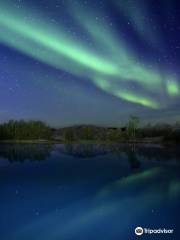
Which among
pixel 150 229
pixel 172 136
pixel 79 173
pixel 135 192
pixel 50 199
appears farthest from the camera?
pixel 172 136

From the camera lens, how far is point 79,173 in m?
15.6

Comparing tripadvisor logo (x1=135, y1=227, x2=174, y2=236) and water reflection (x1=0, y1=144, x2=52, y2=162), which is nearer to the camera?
tripadvisor logo (x1=135, y1=227, x2=174, y2=236)

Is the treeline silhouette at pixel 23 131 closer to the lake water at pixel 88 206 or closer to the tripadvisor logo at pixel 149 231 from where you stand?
the lake water at pixel 88 206

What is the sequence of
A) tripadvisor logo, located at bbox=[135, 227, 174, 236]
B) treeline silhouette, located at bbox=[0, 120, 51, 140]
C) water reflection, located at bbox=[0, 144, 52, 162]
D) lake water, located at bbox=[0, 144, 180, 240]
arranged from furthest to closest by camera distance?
treeline silhouette, located at bbox=[0, 120, 51, 140] < water reflection, located at bbox=[0, 144, 52, 162] < lake water, located at bbox=[0, 144, 180, 240] < tripadvisor logo, located at bbox=[135, 227, 174, 236]

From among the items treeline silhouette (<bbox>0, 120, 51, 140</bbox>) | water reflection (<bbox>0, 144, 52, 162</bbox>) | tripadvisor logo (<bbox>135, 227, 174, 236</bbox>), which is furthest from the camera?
treeline silhouette (<bbox>0, 120, 51, 140</bbox>)

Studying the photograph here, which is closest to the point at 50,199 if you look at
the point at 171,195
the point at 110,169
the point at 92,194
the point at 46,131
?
the point at 92,194

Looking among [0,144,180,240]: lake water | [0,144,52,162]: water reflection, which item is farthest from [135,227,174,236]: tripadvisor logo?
[0,144,52,162]: water reflection

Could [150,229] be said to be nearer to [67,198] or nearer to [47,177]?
[67,198]

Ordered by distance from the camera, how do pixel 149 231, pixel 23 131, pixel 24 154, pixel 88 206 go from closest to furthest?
pixel 149 231 → pixel 88 206 → pixel 24 154 → pixel 23 131

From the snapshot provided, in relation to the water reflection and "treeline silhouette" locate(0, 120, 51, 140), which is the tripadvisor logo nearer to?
the water reflection

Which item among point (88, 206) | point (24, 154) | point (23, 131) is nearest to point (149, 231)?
point (88, 206)

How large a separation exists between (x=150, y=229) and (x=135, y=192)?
12.0 ft

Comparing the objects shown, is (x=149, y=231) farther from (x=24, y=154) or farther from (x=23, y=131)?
(x=23, y=131)

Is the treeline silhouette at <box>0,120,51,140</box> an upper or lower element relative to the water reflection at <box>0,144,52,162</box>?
upper
